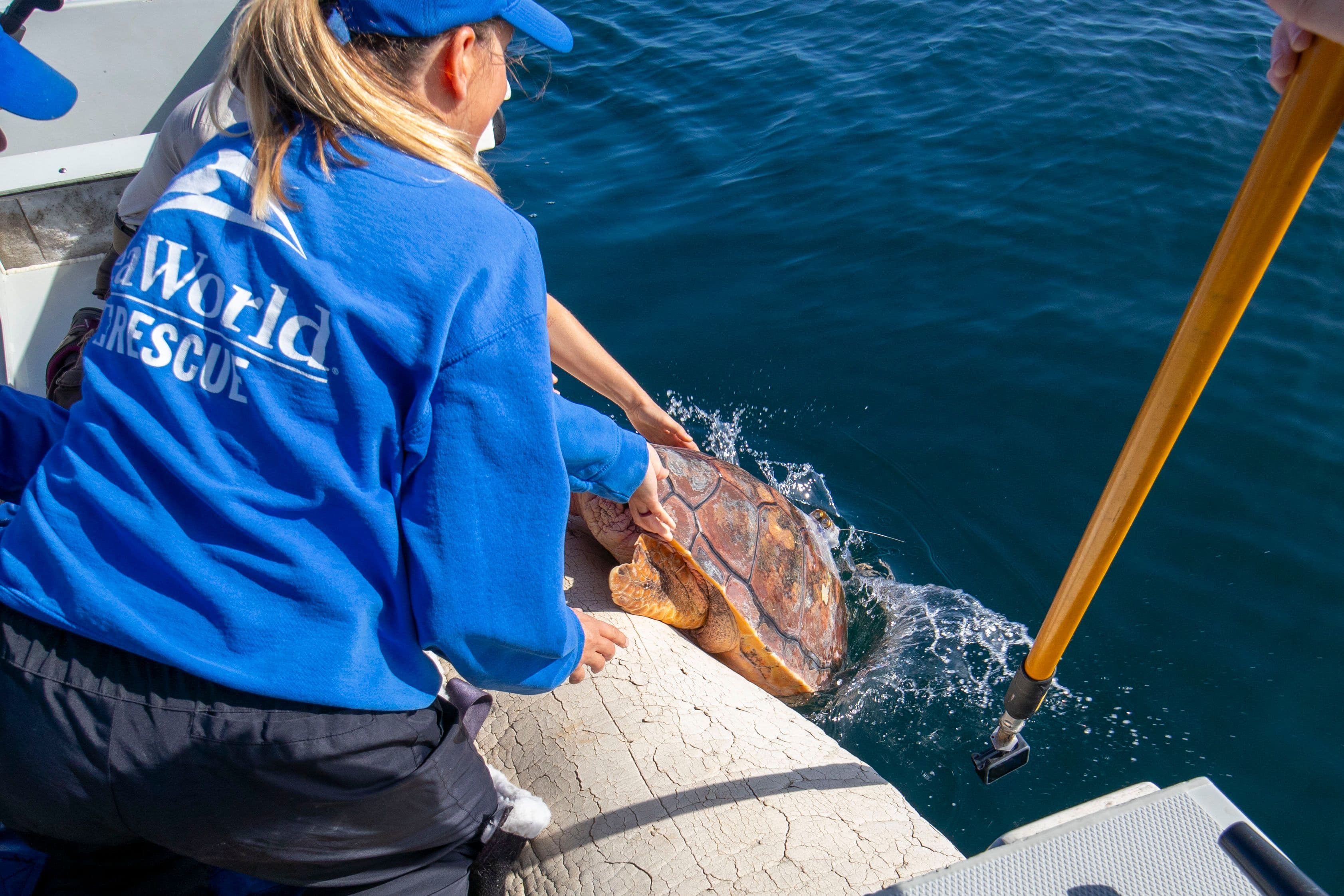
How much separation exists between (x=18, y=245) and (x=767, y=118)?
206 inches

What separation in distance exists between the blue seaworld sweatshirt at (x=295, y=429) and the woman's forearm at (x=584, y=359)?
160cm

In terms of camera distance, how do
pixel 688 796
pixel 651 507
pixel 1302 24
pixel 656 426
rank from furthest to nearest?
pixel 656 426, pixel 651 507, pixel 688 796, pixel 1302 24

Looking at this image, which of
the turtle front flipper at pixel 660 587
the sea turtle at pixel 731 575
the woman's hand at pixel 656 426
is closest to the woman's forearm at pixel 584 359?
the woman's hand at pixel 656 426

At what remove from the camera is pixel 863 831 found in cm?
217

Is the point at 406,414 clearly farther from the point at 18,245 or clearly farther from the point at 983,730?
the point at 18,245

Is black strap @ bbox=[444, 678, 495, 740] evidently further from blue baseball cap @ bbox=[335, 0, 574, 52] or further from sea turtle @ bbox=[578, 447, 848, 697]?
blue baseball cap @ bbox=[335, 0, 574, 52]

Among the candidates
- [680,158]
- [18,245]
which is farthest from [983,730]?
[680,158]

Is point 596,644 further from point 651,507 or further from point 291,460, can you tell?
point 291,460

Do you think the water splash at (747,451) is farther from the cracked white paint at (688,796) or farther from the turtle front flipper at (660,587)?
the cracked white paint at (688,796)

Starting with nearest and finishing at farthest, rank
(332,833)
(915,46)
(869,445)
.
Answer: (332,833) < (869,445) < (915,46)

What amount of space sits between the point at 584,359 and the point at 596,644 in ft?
4.05

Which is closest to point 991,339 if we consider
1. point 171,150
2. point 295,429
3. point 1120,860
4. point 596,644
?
point 596,644

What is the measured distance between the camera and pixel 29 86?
3.08m

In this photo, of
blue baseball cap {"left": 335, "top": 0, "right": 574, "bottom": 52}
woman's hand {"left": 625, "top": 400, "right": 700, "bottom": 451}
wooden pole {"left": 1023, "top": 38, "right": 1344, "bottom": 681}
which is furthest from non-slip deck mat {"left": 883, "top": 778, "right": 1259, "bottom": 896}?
woman's hand {"left": 625, "top": 400, "right": 700, "bottom": 451}
